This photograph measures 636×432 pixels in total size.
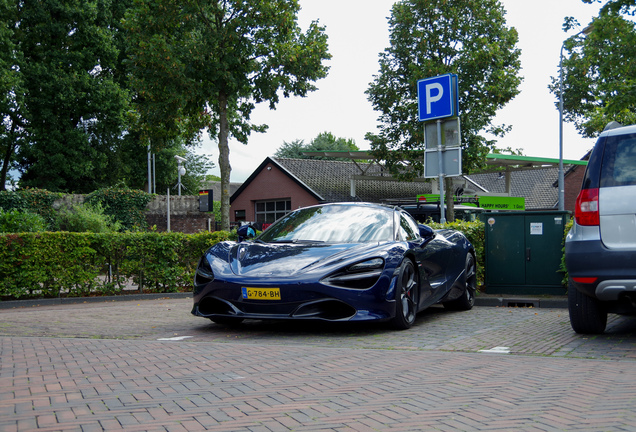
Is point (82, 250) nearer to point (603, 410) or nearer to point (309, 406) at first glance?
point (309, 406)

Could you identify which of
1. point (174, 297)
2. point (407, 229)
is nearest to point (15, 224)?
point (174, 297)

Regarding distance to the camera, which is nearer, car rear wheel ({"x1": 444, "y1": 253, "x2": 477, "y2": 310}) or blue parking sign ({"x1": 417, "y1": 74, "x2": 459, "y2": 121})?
car rear wheel ({"x1": 444, "y1": 253, "x2": 477, "y2": 310})

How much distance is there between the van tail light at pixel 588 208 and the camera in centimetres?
575

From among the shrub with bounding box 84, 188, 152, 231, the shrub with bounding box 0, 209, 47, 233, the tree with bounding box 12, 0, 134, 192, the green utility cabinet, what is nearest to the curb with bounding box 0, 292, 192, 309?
the green utility cabinet

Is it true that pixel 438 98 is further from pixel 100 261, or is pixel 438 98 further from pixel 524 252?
pixel 100 261

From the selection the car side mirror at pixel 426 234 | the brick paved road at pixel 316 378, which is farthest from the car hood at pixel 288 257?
the car side mirror at pixel 426 234

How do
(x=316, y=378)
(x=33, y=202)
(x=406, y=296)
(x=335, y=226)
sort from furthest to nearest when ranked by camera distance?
(x=33, y=202), (x=335, y=226), (x=406, y=296), (x=316, y=378)

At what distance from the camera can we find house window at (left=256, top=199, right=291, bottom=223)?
45.7 m

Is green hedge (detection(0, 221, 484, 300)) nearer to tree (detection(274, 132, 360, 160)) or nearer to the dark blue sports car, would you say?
the dark blue sports car

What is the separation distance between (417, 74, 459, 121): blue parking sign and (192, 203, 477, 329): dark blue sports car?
11.4ft

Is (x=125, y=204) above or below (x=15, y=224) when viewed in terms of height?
above

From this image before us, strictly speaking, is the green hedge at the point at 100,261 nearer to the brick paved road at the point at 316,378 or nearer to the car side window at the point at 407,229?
the car side window at the point at 407,229

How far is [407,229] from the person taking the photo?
7.74 meters

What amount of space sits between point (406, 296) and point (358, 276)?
85 cm
